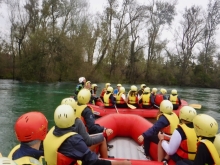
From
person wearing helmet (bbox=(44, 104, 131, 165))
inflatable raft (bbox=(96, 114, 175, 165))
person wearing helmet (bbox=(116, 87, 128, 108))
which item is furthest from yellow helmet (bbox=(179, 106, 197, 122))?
person wearing helmet (bbox=(116, 87, 128, 108))

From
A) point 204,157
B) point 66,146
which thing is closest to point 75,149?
point 66,146

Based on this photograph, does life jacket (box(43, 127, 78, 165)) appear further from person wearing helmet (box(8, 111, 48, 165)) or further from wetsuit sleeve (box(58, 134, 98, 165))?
person wearing helmet (box(8, 111, 48, 165))

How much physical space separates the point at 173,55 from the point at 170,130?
93.1 ft

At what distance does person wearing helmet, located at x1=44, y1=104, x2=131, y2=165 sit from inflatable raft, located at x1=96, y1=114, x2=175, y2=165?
1.84 m

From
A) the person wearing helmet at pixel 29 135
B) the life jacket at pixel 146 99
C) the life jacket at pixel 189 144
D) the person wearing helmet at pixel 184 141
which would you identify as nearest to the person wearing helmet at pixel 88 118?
the person wearing helmet at pixel 184 141

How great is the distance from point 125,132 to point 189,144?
2248mm

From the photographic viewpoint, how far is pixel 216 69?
28266mm

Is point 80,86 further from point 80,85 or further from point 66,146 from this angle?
point 66,146

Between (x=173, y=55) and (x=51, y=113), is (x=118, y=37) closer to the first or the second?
(x=173, y=55)

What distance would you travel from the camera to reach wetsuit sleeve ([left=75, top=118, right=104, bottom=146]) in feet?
8.99

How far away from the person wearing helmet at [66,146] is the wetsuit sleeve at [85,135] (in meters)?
0.61

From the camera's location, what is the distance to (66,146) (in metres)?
2.02

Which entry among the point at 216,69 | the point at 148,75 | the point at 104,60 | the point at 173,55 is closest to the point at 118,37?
the point at 104,60

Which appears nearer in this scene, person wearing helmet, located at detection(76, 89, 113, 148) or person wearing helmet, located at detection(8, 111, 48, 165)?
person wearing helmet, located at detection(8, 111, 48, 165)
